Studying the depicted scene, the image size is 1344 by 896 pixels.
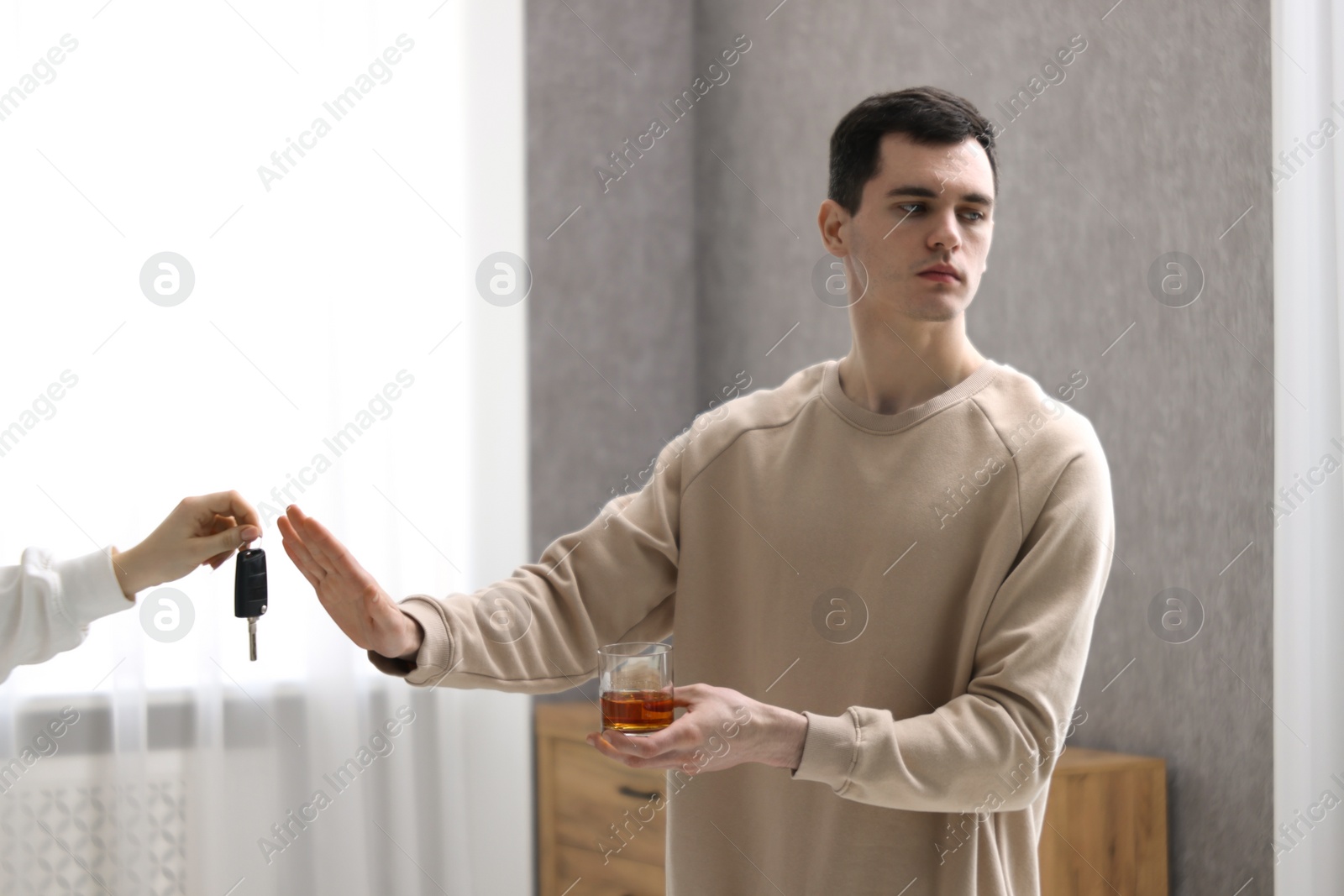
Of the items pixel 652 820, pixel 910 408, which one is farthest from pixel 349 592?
pixel 652 820

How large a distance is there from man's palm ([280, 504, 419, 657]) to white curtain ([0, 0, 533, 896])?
165cm

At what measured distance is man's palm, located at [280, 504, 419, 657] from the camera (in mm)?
1359

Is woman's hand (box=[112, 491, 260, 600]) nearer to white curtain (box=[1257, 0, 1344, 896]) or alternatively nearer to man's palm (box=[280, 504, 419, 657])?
man's palm (box=[280, 504, 419, 657])

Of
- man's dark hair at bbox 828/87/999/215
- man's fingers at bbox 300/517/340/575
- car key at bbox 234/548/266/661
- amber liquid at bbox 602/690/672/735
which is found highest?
man's dark hair at bbox 828/87/999/215

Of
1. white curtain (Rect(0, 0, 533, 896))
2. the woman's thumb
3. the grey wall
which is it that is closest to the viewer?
the woman's thumb

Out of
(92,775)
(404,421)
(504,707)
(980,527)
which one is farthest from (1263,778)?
(92,775)

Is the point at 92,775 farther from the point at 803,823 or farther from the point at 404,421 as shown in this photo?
the point at 803,823

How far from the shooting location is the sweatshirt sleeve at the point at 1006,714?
49.8 inches

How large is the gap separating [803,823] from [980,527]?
41 centimetres

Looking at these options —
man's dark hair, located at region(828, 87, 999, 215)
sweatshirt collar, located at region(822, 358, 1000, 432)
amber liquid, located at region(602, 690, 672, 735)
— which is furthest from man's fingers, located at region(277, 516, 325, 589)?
man's dark hair, located at region(828, 87, 999, 215)

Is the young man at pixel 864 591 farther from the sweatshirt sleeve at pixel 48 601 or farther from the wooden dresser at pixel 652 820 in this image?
the wooden dresser at pixel 652 820

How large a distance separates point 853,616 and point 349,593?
23.0 inches

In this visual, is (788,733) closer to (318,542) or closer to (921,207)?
(318,542)

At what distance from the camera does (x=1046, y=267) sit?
104 inches
